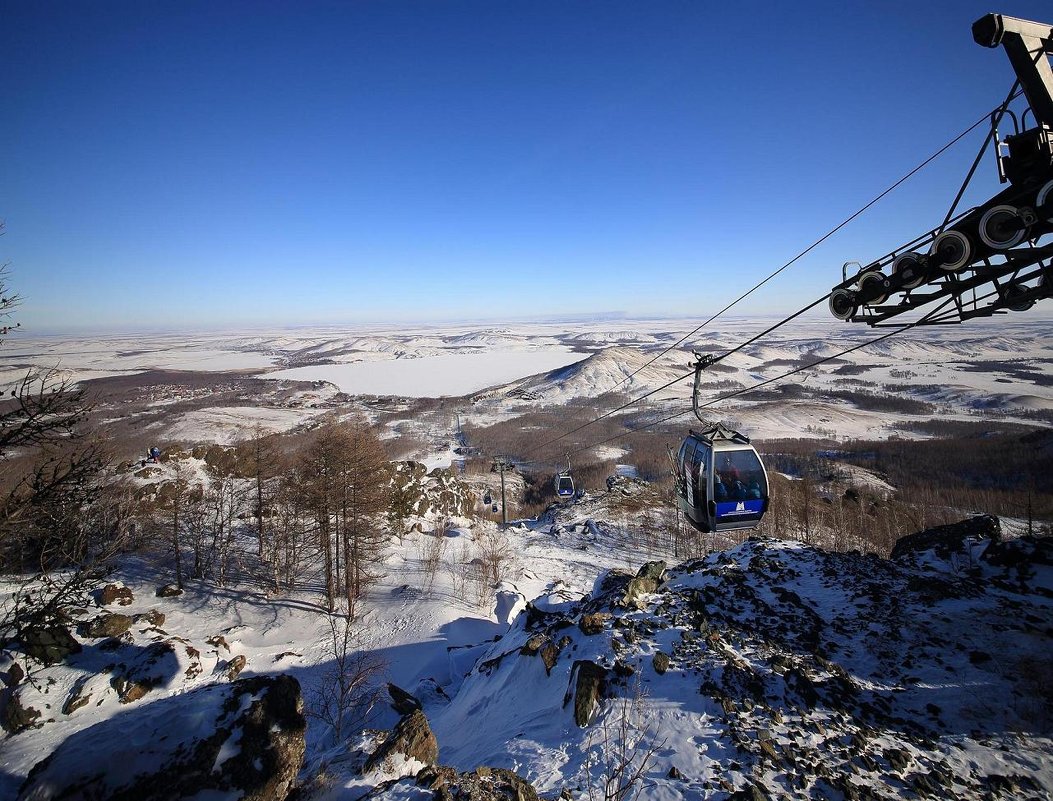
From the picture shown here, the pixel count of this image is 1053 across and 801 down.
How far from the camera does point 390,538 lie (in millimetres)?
26328

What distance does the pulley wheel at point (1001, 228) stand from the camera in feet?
14.5

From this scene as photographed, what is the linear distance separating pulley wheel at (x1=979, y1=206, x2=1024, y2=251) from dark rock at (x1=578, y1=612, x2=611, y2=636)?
9929 millimetres

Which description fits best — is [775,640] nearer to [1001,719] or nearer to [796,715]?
[796,715]

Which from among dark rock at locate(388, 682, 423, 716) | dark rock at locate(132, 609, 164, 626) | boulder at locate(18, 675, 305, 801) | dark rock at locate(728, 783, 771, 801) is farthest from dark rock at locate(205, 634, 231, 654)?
dark rock at locate(728, 783, 771, 801)

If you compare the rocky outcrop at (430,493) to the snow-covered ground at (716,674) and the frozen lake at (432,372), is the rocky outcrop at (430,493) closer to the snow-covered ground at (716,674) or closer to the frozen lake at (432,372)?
the snow-covered ground at (716,674)

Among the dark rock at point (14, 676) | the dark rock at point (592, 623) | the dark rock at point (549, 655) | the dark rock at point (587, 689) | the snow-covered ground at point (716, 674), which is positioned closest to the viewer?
the snow-covered ground at point (716, 674)

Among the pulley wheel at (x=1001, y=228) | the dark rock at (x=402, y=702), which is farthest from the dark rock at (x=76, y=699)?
the pulley wheel at (x=1001, y=228)

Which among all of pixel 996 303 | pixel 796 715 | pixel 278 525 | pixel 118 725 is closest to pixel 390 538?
pixel 278 525

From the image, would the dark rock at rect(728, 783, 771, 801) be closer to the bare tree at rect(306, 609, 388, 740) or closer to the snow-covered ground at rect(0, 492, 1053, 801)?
the snow-covered ground at rect(0, 492, 1053, 801)

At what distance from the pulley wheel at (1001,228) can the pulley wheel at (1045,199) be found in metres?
0.15

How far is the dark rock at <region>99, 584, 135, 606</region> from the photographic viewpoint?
16.3 metres

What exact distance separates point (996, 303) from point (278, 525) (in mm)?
27103

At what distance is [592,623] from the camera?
10633mm

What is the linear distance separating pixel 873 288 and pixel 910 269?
51 cm
